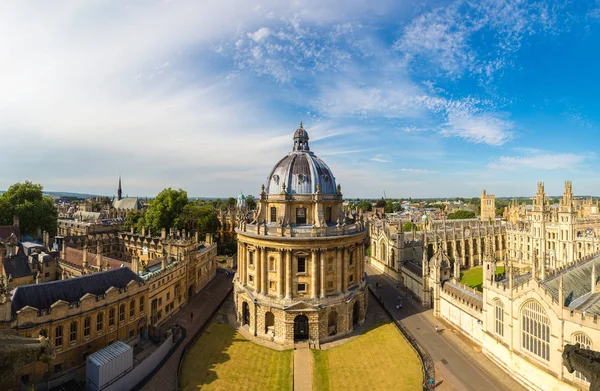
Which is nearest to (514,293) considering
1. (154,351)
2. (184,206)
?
(154,351)

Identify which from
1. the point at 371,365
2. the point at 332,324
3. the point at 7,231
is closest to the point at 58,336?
the point at 332,324

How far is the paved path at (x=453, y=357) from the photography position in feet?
87.5

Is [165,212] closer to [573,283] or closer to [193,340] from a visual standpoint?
[193,340]

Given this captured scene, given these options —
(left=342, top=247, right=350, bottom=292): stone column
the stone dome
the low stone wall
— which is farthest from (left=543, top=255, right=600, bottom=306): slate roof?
the stone dome

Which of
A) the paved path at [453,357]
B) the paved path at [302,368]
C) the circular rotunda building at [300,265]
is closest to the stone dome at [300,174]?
the circular rotunda building at [300,265]

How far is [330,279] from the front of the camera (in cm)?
3594

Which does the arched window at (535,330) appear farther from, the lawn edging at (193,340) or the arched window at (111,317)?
the arched window at (111,317)

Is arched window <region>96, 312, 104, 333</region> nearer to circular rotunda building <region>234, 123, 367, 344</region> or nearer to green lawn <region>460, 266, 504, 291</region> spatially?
circular rotunda building <region>234, 123, 367, 344</region>

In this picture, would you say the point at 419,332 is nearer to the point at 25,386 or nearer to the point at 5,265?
the point at 25,386

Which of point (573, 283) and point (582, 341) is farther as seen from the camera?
point (573, 283)

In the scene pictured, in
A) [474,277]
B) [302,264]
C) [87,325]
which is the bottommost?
[474,277]

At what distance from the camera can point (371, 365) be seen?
29547 millimetres

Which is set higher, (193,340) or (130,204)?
(130,204)

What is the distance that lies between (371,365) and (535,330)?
45.3 ft
